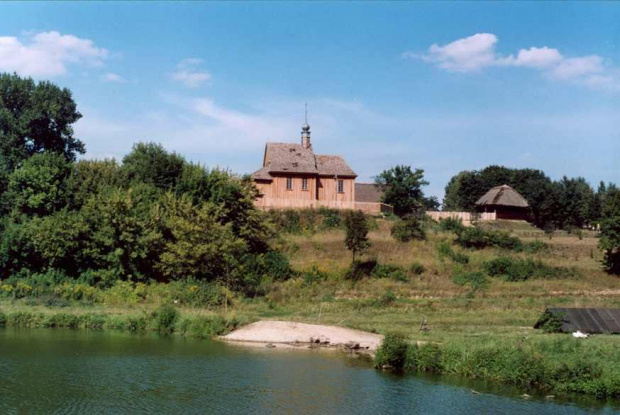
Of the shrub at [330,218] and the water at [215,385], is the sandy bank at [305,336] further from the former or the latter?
the shrub at [330,218]

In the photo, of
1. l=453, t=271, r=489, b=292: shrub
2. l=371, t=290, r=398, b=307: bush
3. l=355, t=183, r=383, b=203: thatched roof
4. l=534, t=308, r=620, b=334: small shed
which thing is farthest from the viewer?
l=355, t=183, r=383, b=203: thatched roof

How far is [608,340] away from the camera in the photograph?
3116 cm

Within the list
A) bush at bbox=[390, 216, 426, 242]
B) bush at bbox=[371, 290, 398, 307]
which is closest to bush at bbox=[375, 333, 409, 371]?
bush at bbox=[371, 290, 398, 307]

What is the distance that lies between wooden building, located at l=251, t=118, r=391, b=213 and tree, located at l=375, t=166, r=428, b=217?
2.48 metres

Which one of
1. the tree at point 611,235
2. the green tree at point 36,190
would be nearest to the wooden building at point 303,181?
the green tree at point 36,190

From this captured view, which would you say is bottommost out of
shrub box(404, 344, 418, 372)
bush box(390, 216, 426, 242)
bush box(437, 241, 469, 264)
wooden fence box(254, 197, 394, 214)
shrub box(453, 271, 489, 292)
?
shrub box(404, 344, 418, 372)

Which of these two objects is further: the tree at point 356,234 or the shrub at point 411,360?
the tree at point 356,234

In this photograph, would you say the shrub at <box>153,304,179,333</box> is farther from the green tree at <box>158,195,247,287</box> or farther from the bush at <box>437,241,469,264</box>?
the bush at <box>437,241,469,264</box>

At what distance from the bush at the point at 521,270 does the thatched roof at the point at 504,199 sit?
23.4m

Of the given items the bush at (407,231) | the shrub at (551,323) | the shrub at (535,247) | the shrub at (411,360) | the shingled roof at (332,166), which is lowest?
the shrub at (411,360)

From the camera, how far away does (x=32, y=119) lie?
70125 millimetres

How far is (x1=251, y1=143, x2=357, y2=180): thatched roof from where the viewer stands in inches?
2800

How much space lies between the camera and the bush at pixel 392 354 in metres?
30.9

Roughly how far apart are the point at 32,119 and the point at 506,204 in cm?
5734
